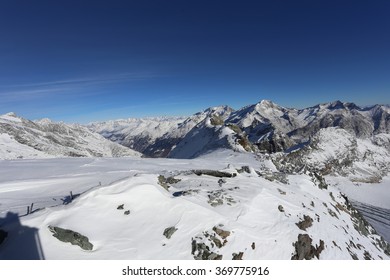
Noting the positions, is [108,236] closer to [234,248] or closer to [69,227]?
[69,227]

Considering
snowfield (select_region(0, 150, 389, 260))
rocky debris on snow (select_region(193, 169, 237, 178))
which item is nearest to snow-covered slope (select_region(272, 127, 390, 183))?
rocky debris on snow (select_region(193, 169, 237, 178))

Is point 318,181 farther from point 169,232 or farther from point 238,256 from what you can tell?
point 169,232

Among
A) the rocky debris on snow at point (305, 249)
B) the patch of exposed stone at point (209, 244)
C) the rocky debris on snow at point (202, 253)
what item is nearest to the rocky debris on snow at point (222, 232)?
the patch of exposed stone at point (209, 244)

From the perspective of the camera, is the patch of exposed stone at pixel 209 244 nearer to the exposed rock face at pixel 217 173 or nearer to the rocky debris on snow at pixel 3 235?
the rocky debris on snow at pixel 3 235

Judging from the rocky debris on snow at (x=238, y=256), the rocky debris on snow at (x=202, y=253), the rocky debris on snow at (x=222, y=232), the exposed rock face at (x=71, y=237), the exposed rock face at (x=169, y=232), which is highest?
the exposed rock face at (x=71, y=237)

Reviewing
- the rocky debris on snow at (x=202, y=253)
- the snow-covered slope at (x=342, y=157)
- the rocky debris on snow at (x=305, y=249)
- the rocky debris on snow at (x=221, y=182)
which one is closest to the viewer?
the rocky debris on snow at (x=202, y=253)

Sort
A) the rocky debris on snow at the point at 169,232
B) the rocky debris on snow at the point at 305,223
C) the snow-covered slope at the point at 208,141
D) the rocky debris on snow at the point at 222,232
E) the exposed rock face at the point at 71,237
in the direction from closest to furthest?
1. the exposed rock face at the point at 71,237
2. the rocky debris on snow at the point at 169,232
3. the rocky debris on snow at the point at 222,232
4. the rocky debris on snow at the point at 305,223
5. the snow-covered slope at the point at 208,141

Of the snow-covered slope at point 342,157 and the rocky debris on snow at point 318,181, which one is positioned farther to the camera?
the snow-covered slope at point 342,157

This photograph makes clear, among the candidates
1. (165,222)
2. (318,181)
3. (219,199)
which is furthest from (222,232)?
(318,181)

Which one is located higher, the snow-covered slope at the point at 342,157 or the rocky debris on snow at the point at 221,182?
the rocky debris on snow at the point at 221,182
